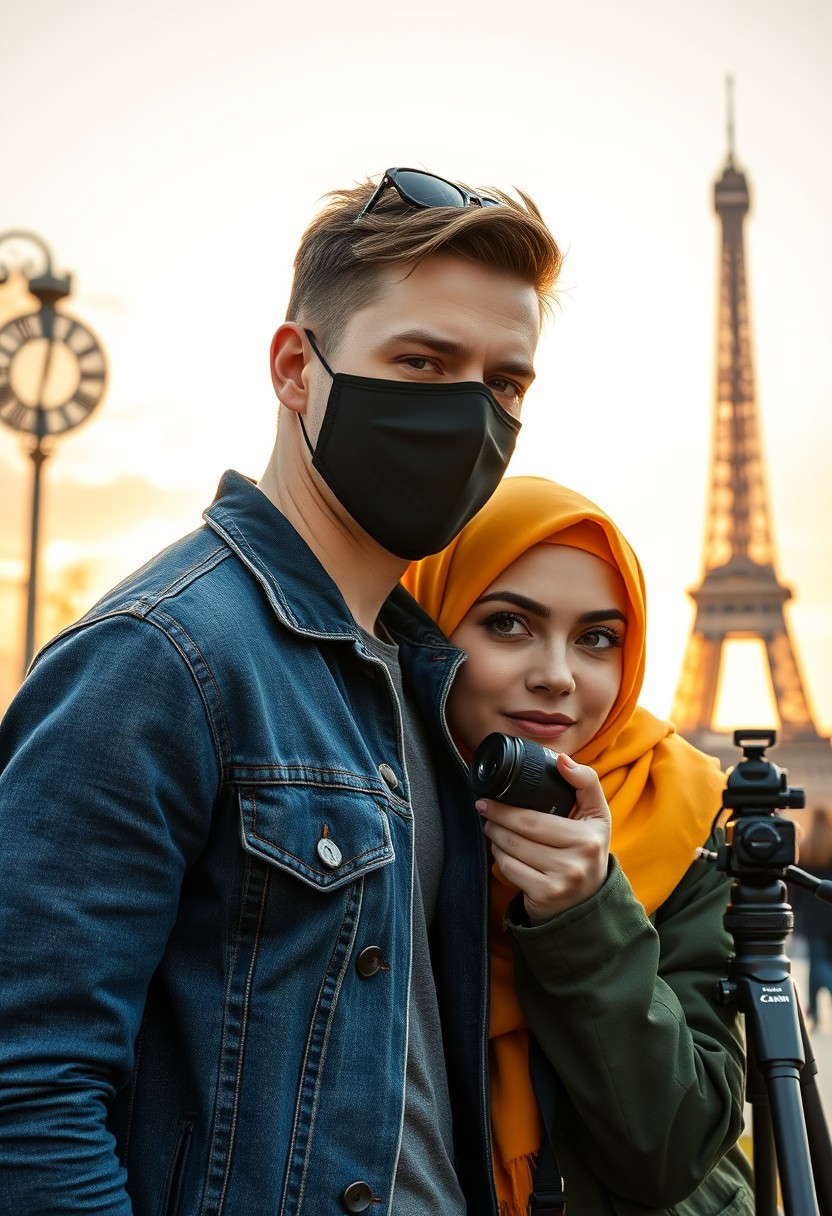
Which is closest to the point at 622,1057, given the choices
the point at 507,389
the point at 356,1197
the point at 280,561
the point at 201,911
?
the point at 356,1197

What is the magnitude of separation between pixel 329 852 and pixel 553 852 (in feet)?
1.74

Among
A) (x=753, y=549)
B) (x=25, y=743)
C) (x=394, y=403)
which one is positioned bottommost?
(x=25, y=743)

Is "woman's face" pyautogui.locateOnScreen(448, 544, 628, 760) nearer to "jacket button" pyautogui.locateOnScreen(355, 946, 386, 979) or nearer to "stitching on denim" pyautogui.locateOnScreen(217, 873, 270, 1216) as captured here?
"jacket button" pyautogui.locateOnScreen(355, 946, 386, 979)

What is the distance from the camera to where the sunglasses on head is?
218cm

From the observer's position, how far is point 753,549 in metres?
40.2

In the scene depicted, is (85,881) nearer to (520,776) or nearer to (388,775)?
(388,775)

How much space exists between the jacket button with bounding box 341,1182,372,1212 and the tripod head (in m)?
1.00

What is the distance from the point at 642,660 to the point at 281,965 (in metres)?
1.31

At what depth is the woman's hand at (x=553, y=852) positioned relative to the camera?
2180 mm

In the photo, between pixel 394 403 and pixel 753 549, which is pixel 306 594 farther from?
pixel 753 549

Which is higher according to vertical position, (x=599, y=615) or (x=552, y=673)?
(x=599, y=615)

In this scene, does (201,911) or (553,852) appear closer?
(201,911)

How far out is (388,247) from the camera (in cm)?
210

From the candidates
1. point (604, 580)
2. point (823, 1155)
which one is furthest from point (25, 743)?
point (823, 1155)
